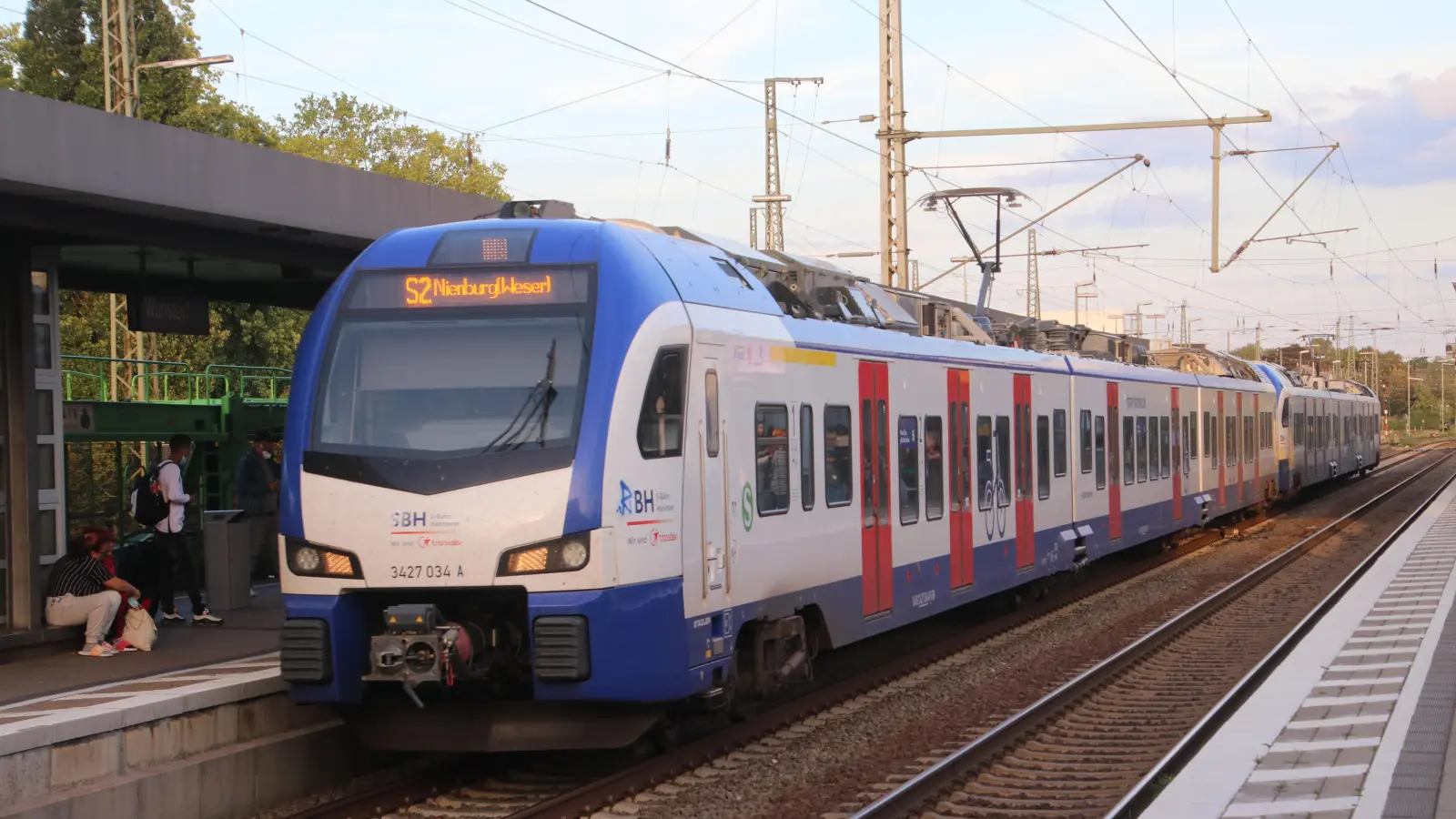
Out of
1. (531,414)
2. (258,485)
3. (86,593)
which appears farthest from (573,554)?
(258,485)

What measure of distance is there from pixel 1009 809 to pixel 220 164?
22.4ft

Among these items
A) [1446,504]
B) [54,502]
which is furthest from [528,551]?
[1446,504]

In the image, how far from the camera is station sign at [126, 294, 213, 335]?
43.3 ft

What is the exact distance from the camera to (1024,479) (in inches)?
635

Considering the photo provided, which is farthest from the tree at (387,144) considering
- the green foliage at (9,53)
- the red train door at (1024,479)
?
the red train door at (1024,479)

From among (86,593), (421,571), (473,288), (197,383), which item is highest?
(197,383)

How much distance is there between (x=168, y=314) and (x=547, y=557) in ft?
22.6

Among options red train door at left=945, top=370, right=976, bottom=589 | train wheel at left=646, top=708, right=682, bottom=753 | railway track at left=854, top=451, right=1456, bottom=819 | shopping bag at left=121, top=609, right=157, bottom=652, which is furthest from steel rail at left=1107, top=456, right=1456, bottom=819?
shopping bag at left=121, top=609, right=157, bottom=652

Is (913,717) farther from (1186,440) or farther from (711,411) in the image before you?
(1186,440)

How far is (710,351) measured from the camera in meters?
9.36

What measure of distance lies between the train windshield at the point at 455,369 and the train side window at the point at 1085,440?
1083cm

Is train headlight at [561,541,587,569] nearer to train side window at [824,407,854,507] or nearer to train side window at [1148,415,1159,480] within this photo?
train side window at [824,407,854,507]

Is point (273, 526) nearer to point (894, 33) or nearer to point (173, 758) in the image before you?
point (173, 758)

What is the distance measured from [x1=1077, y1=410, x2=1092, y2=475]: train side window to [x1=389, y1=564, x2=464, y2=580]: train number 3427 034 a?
450 inches
